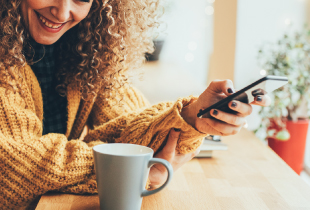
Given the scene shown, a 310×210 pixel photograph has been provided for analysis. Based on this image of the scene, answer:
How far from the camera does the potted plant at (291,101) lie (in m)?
2.05

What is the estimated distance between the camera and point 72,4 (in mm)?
753

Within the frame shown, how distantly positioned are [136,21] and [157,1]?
0.29ft

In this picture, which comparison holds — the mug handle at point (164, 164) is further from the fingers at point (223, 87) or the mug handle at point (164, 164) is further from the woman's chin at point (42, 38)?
the woman's chin at point (42, 38)

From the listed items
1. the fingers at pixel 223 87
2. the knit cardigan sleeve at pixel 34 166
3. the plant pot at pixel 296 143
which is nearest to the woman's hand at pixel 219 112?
the fingers at pixel 223 87

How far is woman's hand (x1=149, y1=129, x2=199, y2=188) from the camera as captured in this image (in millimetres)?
702

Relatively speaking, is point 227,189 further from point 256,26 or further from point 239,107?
point 256,26

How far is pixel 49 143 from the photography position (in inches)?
27.4

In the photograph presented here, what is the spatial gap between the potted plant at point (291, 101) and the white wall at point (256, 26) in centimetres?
18

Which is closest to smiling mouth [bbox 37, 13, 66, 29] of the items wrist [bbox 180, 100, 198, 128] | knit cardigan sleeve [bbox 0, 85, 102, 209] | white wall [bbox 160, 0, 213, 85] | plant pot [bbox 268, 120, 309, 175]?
knit cardigan sleeve [bbox 0, 85, 102, 209]

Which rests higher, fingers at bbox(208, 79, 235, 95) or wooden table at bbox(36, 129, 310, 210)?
fingers at bbox(208, 79, 235, 95)

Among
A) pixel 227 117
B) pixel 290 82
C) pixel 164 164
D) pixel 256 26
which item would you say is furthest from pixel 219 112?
pixel 256 26

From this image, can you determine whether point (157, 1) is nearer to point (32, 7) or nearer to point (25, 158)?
point (32, 7)

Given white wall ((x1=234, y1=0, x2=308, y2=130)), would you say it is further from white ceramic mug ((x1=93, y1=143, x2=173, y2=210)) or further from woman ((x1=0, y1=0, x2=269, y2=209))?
Answer: white ceramic mug ((x1=93, y1=143, x2=173, y2=210))

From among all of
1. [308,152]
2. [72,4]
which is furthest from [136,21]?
[308,152]
